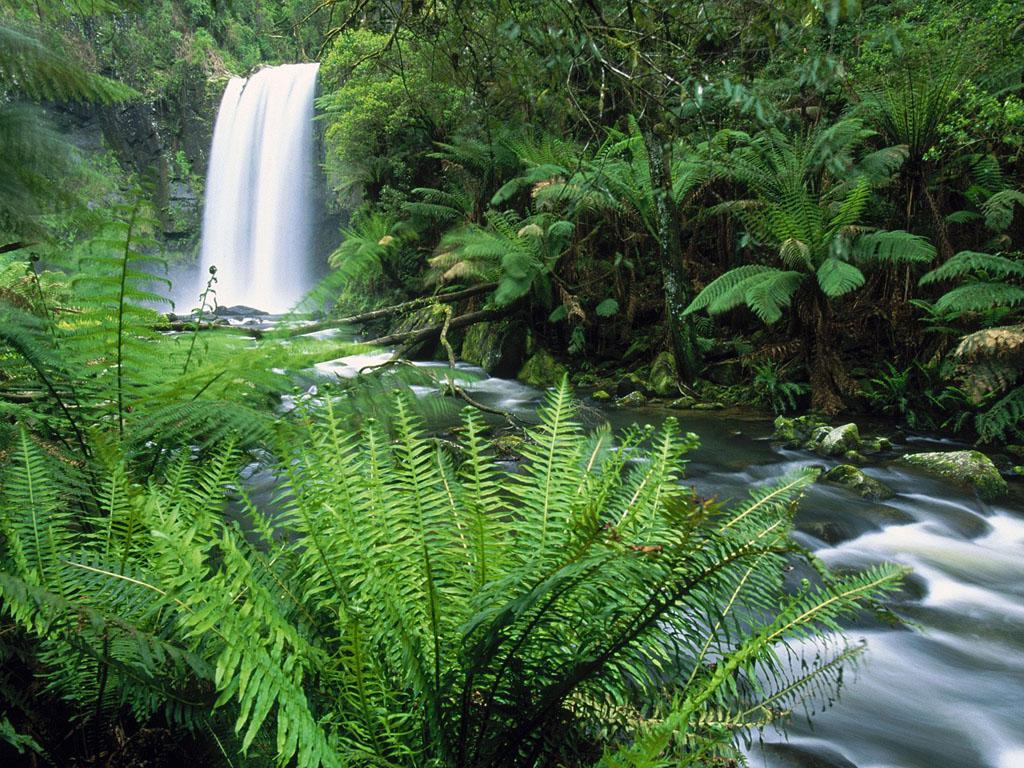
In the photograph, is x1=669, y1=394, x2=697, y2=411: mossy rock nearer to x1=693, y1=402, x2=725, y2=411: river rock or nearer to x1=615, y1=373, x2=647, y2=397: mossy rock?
x1=693, y1=402, x2=725, y2=411: river rock

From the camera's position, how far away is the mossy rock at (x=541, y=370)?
7621mm

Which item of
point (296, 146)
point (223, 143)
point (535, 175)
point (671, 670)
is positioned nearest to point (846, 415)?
point (535, 175)

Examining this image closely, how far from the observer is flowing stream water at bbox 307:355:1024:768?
210 cm

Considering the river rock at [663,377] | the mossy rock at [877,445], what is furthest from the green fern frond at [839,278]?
the river rock at [663,377]

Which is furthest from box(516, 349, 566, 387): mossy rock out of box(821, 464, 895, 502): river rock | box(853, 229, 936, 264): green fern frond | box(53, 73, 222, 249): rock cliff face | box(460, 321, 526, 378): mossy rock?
box(53, 73, 222, 249): rock cliff face

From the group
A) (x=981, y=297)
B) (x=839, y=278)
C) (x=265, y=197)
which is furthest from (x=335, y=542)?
(x=265, y=197)

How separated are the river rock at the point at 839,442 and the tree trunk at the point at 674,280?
5.50 feet

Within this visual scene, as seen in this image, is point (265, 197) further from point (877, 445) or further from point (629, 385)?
point (877, 445)

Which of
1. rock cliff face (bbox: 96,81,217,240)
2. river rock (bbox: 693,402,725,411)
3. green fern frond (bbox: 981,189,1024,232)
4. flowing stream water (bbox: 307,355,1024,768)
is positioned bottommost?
flowing stream water (bbox: 307,355,1024,768)

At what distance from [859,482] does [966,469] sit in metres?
0.80

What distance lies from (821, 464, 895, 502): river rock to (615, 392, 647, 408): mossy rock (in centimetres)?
213

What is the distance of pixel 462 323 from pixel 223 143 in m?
14.9

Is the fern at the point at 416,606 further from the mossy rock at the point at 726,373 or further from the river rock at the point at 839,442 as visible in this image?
the mossy rock at the point at 726,373

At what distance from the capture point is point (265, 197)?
692 inches
